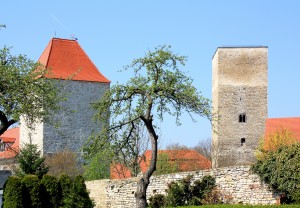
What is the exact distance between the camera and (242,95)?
57656mm

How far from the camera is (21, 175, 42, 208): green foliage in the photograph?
20.8 m

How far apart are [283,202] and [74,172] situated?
22.3 m

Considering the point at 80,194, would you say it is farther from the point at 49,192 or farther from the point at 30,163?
the point at 30,163

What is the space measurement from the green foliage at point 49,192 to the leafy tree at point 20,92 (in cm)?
281

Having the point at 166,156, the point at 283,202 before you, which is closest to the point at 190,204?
the point at 283,202

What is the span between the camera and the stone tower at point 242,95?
56.7 meters

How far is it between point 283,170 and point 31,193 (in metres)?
7.86

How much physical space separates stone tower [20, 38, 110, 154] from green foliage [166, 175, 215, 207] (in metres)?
26.4

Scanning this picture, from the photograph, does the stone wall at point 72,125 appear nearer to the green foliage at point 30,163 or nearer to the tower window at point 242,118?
the tower window at point 242,118

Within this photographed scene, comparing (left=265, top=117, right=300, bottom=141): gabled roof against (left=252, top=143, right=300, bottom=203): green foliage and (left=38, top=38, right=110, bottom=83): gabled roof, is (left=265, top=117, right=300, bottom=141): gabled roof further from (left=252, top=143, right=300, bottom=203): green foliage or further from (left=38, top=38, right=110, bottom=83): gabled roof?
(left=252, top=143, right=300, bottom=203): green foliage

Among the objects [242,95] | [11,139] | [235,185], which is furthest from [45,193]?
[242,95]

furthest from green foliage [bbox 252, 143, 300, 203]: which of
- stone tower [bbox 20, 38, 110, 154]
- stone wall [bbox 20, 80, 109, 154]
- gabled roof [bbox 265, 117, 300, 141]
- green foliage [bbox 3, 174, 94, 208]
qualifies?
gabled roof [bbox 265, 117, 300, 141]

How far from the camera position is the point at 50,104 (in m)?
19.5

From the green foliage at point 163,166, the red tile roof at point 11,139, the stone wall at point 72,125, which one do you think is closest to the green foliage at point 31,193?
the green foliage at point 163,166
